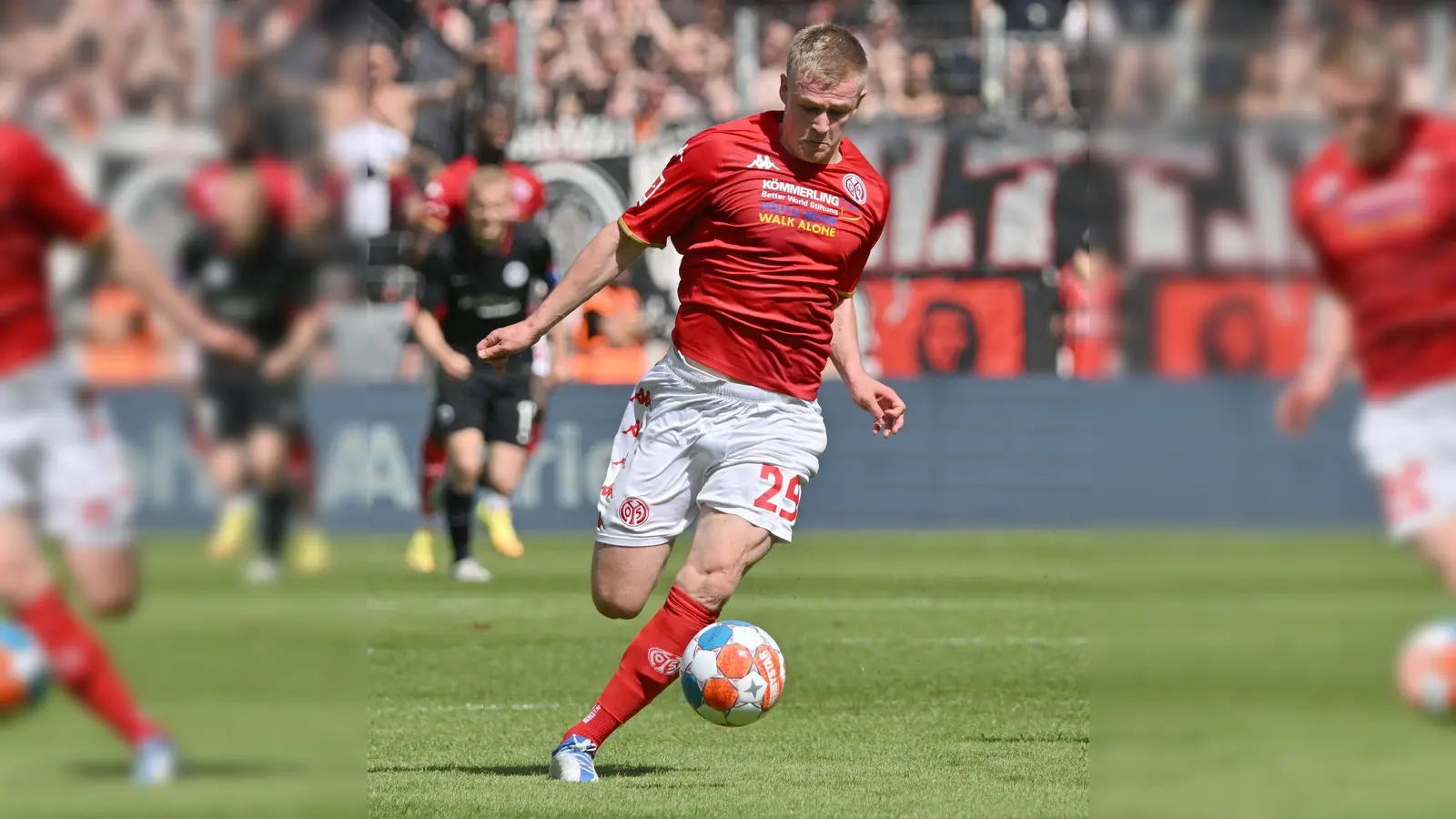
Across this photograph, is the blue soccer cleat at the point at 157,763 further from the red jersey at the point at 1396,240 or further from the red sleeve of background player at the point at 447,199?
the red sleeve of background player at the point at 447,199

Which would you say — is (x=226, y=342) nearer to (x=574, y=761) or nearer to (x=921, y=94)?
(x=574, y=761)

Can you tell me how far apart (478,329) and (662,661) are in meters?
6.34

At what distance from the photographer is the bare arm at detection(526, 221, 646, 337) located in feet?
19.1

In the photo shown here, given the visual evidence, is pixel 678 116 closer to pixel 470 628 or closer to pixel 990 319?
pixel 990 319

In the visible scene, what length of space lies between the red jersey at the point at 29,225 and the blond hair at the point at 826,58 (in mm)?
2666

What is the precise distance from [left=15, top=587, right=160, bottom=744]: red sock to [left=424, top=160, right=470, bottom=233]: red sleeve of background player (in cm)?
849

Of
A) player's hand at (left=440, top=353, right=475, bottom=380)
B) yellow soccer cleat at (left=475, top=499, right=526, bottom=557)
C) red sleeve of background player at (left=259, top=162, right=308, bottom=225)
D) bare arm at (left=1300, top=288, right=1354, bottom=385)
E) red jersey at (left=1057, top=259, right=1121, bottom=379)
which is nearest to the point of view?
red sleeve of background player at (left=259, top=162, right=308, bottom=225)

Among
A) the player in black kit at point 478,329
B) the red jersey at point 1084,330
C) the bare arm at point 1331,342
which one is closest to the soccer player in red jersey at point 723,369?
the bare arm at point 1331,342

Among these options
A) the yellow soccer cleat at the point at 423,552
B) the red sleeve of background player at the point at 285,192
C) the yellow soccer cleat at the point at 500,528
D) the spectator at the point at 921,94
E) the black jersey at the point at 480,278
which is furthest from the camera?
the spectator at the point at 921,94

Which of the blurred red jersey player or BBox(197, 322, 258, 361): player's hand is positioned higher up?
BBox(197, 322, 258, 361): player's hand

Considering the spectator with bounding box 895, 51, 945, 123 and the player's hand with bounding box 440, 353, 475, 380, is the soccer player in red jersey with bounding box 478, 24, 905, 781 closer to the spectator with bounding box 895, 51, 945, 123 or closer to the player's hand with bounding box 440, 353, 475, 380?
the player's hand with bounding box 440, 353, 475, 380

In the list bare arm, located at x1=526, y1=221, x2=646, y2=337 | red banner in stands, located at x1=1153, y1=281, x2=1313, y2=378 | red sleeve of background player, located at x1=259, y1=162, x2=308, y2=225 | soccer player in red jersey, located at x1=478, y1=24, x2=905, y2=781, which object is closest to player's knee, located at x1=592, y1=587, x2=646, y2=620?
soccer player in red jersey, located at x1=478, y1=24, x2=905, y2=781

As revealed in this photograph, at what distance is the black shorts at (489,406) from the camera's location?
12.2 m

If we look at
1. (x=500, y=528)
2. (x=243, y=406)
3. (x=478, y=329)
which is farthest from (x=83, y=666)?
(x=500, y=528)
